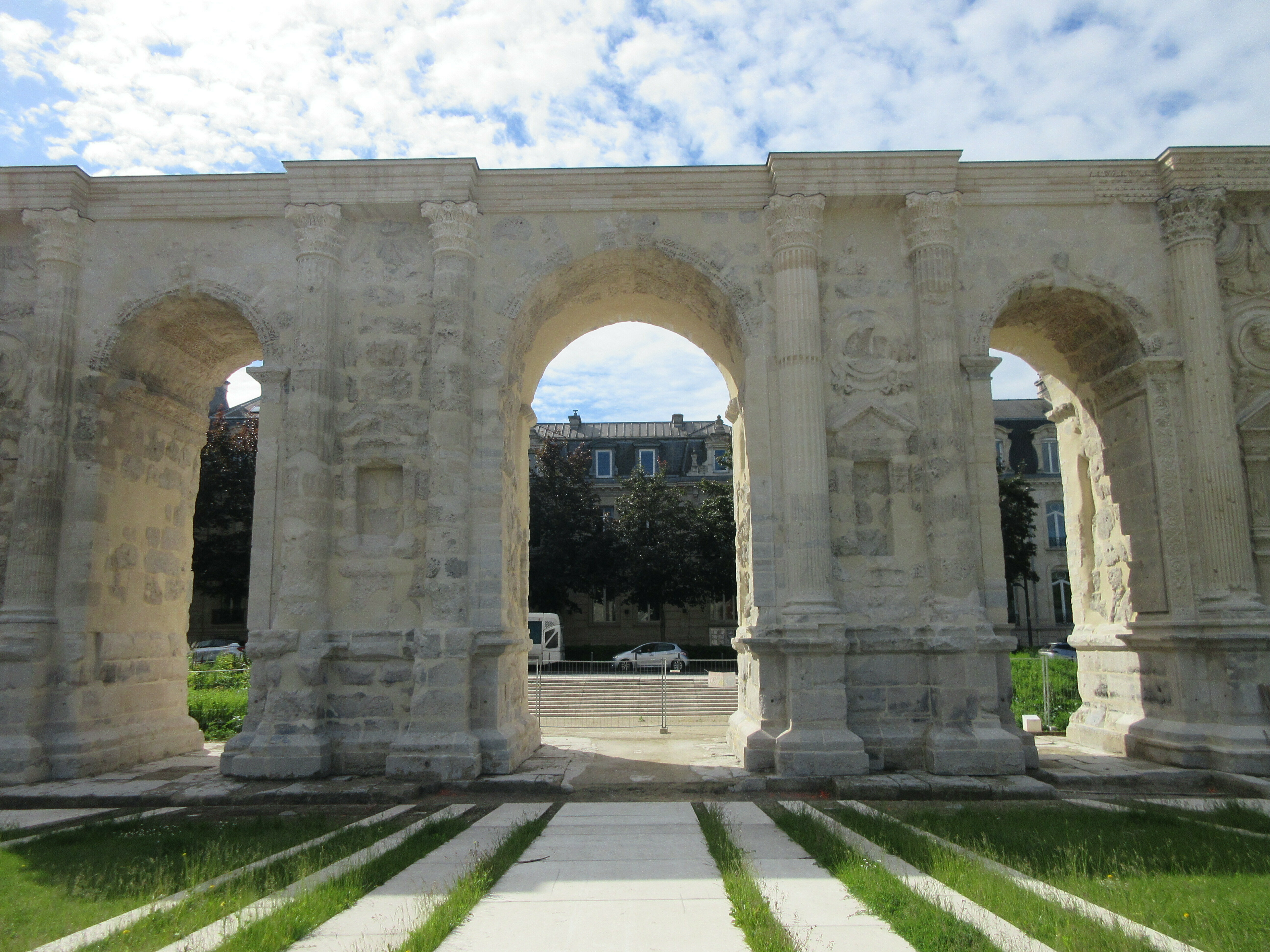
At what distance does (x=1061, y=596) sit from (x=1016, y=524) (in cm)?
1015

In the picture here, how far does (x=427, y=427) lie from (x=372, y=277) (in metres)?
2.10

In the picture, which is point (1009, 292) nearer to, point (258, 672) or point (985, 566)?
point (985, 566)

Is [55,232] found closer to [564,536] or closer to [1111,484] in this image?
[1111,484]

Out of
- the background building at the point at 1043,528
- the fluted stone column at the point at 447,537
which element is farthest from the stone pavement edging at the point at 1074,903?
the background building at the point at 1043,528

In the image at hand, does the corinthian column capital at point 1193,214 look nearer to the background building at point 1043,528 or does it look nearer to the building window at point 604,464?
the background building at point 1043,528

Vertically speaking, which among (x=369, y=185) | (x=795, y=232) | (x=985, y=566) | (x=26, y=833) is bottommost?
(x=26, y=833)

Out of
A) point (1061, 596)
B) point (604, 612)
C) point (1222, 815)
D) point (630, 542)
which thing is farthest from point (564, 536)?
point (1222, 815)

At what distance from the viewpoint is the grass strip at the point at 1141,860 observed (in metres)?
4.55

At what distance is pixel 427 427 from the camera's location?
36.8 ft

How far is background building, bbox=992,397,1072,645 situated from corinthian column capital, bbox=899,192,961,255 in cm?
2879

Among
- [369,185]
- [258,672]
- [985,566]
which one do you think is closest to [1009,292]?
[985,566]

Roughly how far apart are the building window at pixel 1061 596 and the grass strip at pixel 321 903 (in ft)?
124

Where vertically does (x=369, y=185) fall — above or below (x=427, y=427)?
above

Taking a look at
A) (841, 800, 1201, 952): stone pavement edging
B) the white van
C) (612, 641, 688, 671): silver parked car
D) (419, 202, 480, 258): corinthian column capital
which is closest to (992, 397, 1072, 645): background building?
(612, 641, 688, 671): silver parked car
